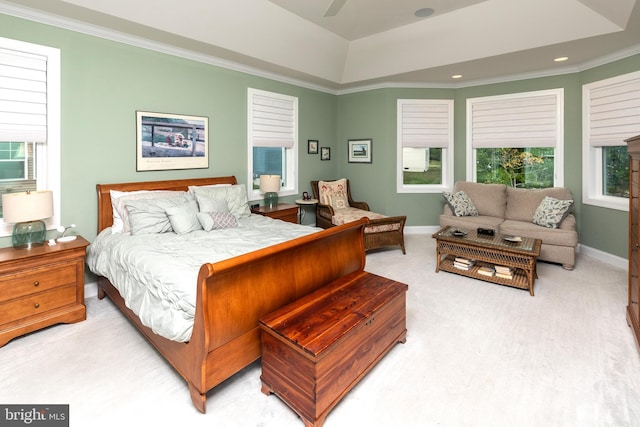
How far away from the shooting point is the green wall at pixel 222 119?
3.30 meters

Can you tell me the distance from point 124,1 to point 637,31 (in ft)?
16.6

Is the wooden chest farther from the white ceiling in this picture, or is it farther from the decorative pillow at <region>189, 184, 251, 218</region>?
the white ceiling

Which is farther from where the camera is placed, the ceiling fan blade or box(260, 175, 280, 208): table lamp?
box(260, 175, 280, 208): table lamp

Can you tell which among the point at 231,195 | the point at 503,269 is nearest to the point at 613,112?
the point at 503,269

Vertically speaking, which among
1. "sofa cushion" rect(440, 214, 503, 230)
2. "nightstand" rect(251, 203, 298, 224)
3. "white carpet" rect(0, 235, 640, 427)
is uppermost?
"nightstand" rect(251, 203, 298, 224)

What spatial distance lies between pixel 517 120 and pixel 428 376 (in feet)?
15.5

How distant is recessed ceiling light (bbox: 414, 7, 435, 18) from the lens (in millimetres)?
4090

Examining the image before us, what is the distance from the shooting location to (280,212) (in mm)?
4703

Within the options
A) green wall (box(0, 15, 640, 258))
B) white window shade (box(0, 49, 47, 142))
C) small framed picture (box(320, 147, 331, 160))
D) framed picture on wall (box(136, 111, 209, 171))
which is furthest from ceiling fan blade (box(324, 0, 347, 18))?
white window shade (box(0, 49, 47, 142))

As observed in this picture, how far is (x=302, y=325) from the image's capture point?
194 centimetres

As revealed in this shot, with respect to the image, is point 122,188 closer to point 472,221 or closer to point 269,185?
point 269,185

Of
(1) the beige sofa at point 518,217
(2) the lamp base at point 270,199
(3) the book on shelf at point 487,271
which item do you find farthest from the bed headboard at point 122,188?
(1) the beige sofa at point 518,217

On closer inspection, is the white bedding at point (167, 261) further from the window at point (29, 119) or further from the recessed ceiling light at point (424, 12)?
the recessed ceiling light at point (424, 12)

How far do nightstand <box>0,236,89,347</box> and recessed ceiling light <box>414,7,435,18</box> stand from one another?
4414 millimetres
